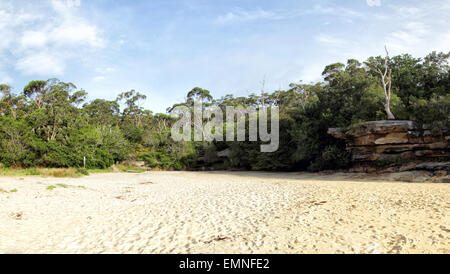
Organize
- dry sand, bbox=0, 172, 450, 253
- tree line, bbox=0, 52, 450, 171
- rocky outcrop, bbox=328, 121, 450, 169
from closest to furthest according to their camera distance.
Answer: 1. dry sand, bbox=0, 172, 450, 253
2. rocky outcrop, bbox=328, 121, 450, 169
3. tree line, bbox=0, 52, 450, 171

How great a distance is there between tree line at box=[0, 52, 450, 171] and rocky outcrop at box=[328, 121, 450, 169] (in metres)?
0.84

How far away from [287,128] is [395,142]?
11957 millimetres

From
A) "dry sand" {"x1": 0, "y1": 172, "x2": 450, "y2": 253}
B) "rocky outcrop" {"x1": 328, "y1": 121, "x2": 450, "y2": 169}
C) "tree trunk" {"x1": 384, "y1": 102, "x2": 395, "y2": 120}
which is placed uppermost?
"tree trunk" {"x1": 384, "y1": 102, "x2": 395, "y2": 120}

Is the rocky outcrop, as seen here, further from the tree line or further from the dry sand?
the dry sand

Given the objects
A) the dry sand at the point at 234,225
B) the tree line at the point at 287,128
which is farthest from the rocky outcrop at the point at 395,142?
the dry sand at the point at 234,225

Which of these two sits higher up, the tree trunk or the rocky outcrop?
the tree trunk

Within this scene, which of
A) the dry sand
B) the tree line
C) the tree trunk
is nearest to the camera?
the dry sand

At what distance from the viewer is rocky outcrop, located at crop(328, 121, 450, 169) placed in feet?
56.3

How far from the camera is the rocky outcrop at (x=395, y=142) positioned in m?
17.2

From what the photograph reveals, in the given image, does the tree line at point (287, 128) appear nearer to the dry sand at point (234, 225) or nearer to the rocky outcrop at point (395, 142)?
the rocky outcrop at point (395, 142)

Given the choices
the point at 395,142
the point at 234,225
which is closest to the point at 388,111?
the point at 395,142

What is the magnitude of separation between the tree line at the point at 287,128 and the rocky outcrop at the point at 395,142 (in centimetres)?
84

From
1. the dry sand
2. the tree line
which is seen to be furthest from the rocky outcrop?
the dry sand
